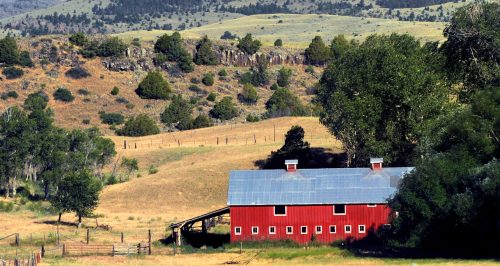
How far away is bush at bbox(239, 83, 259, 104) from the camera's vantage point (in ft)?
467

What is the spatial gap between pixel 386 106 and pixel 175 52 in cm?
7603

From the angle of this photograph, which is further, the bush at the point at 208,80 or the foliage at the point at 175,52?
the foliage at the point at 175,52

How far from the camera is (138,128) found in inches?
4815

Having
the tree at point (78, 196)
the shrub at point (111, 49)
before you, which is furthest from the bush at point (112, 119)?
the tree at point (78, 196)

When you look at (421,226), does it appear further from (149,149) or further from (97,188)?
(149,149)

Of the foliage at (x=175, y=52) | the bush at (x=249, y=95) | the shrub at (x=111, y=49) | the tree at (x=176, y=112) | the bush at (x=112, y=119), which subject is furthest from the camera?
the foliage at (x=175, y=52)

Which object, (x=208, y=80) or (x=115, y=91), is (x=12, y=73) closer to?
(x=115, y=91)

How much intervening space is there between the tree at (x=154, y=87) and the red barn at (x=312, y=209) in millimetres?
74857

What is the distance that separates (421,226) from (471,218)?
3.01 m

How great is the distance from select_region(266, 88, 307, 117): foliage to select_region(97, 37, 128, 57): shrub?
21.6 metres

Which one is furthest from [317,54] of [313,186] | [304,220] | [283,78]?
[304,220]

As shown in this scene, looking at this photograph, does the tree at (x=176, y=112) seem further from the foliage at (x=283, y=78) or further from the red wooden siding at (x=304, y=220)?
the red wooden siding at (x=304, y=220)

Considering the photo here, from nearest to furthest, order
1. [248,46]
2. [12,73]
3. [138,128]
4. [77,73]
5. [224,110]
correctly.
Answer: [138,128], [224,110], [12,73], [77,73], [248,46]

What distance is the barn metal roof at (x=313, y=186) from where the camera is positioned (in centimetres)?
6531
